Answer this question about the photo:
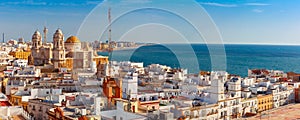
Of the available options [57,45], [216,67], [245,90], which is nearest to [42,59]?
[57,45]

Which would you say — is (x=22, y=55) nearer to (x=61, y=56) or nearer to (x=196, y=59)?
(x=61, y=56)

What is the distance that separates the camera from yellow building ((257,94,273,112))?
907 cm

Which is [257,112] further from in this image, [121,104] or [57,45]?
[57,45]

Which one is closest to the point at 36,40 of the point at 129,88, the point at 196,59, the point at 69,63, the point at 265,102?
the point at 69,63

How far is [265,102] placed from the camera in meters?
9.30

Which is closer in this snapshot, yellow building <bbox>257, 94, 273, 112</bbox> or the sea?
the sea

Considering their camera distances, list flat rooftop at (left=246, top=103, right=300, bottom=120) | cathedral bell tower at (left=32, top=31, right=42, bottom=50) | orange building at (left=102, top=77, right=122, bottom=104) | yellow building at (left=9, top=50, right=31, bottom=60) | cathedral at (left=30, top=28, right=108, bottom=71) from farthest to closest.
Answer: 1. yellow building at (left=9, top=50, right=31, bottom=60)
2. cathedral bell tower at (left=32, top=31, right=42, bottom=50)
3. cathedral at (left=30, top=28, right=108, bottom=71)
4. flat rooftop at (left=246, top=103, right=300, bottom=120)
5. orange building at (left=102, top=77, right=122, bottom=104)

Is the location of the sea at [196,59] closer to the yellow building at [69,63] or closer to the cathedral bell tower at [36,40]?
the yellow building at [69,63]

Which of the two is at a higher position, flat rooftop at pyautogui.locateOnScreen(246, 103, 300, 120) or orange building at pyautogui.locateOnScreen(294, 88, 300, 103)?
orange building at pyautogui.locateOnScreen(294, 88, 300, 103)

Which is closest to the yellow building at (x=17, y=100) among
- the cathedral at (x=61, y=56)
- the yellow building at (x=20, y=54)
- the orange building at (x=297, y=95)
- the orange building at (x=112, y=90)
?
the orange building at (x=112, y=90)

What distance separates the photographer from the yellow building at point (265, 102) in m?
9.07

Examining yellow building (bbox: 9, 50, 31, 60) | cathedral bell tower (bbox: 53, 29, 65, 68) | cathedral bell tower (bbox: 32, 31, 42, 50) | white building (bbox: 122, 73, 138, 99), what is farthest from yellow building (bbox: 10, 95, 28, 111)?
yellow building (bbox: 9, 50, 31, 60)

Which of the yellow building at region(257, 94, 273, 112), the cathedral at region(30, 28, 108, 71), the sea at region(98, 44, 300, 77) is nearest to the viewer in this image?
the sea at region(98, 44, 300, 77)

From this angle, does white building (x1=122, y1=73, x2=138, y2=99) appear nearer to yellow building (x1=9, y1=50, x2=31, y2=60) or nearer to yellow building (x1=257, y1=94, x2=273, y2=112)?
yellow building (x1=257, y1=94, x2=273, y2=112)
